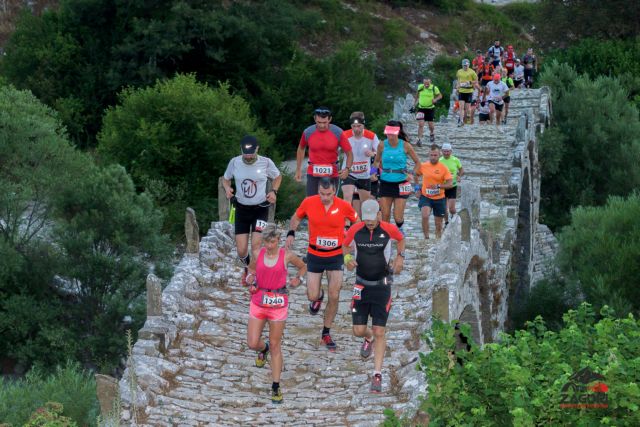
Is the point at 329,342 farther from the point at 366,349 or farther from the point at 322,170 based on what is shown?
the point at 322,170

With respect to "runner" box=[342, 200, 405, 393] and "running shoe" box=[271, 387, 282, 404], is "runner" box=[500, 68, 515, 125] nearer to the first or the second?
"runner" box=[342, 200, 405, 393]

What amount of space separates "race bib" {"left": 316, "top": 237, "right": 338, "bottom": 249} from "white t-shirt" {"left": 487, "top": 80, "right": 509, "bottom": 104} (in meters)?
16.8

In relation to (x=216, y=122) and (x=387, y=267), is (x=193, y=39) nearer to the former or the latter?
(x=216, y=122)

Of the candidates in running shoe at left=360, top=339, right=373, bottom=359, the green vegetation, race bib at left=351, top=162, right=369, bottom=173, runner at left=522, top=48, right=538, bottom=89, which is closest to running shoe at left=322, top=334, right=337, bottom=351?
running shoe at left=360, top=339, right=373, bottom=359

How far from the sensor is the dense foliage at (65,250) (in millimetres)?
26953

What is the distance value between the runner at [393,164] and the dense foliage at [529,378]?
5.61m

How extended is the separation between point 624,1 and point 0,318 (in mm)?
30740

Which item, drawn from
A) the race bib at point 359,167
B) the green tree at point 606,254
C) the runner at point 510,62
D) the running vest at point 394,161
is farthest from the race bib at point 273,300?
the runner at point 510,62

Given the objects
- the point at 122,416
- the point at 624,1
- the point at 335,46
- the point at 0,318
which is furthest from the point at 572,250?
the point at 335,46

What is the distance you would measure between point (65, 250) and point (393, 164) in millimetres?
14020

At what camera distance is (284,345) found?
48.4ft

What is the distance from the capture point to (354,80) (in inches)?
1775

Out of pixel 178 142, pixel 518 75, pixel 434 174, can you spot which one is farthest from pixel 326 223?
pixel 518 75

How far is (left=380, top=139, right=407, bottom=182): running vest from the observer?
16.9 metres
